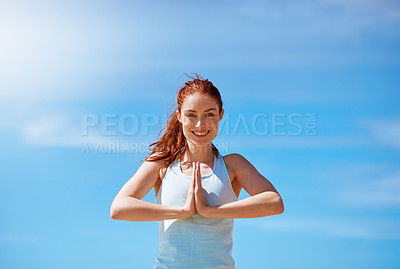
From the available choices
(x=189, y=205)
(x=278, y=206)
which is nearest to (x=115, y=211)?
(x=189, y=205)

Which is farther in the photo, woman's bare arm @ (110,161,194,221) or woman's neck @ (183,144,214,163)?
woman's neck @ (183,144,214,163)

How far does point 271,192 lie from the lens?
13.8ft

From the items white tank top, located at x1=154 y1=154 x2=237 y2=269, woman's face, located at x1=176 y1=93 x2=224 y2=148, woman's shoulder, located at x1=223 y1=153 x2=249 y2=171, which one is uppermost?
woman's face, located at x1=176 y1=93 x2=224 y2=148

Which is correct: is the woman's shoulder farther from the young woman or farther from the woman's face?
the woman's face

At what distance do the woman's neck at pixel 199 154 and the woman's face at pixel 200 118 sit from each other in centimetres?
15

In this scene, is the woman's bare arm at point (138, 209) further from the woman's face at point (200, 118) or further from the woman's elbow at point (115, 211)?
the woman's face at point (200, 118)

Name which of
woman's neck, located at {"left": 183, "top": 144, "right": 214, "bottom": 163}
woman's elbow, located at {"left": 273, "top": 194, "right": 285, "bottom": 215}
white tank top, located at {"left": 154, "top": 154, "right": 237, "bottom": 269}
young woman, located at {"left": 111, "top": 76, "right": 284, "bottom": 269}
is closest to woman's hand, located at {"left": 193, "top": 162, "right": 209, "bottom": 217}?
young woman, located at {"left": 111, "top": 76, "right": 284, "bottom": 269}

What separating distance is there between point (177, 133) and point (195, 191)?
914mm

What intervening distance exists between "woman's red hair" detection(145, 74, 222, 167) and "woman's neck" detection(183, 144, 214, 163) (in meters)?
0.08

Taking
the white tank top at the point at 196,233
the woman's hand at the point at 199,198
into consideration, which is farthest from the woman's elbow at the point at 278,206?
the woman's hand at the point at 199,198

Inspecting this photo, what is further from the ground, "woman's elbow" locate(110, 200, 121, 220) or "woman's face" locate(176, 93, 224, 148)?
"woman's face" locate(176, 93, 224, 148)

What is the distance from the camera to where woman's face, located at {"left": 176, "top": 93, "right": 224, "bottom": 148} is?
4.34 m

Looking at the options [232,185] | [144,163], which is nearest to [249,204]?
[232,185]

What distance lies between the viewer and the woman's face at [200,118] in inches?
171
